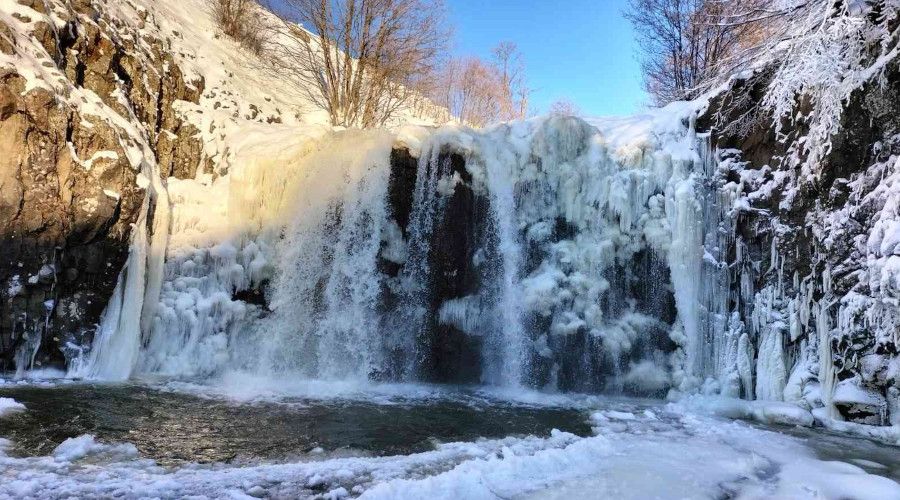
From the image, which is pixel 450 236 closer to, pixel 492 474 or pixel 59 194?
pixel 492 474

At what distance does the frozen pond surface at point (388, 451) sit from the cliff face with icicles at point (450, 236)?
140 centimetres

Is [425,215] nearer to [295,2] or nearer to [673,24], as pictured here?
[295,2]

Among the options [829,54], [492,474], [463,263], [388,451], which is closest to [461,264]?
[463,263]

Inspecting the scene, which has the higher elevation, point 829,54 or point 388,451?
point 829,54

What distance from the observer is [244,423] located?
5.01 meters

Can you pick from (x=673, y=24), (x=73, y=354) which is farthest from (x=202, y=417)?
(x=673, y=24)

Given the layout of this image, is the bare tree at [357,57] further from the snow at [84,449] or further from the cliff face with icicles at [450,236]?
the snow at [84,449]

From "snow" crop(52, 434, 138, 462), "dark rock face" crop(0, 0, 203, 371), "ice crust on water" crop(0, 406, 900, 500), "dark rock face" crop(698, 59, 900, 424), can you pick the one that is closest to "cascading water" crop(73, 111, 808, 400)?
"dark rock face" crop(698, 59, 900, 424)

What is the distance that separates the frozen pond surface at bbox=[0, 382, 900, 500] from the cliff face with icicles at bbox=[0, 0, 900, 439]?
1.40 metres

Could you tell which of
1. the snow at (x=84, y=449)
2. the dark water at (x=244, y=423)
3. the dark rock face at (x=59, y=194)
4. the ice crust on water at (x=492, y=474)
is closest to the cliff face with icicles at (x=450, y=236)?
the dark rock face at (x=59, y=194)

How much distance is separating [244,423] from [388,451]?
155cm

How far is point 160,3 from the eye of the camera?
12.2 meters

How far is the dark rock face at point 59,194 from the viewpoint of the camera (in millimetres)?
6668

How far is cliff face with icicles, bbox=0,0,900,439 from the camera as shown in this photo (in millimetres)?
6719
